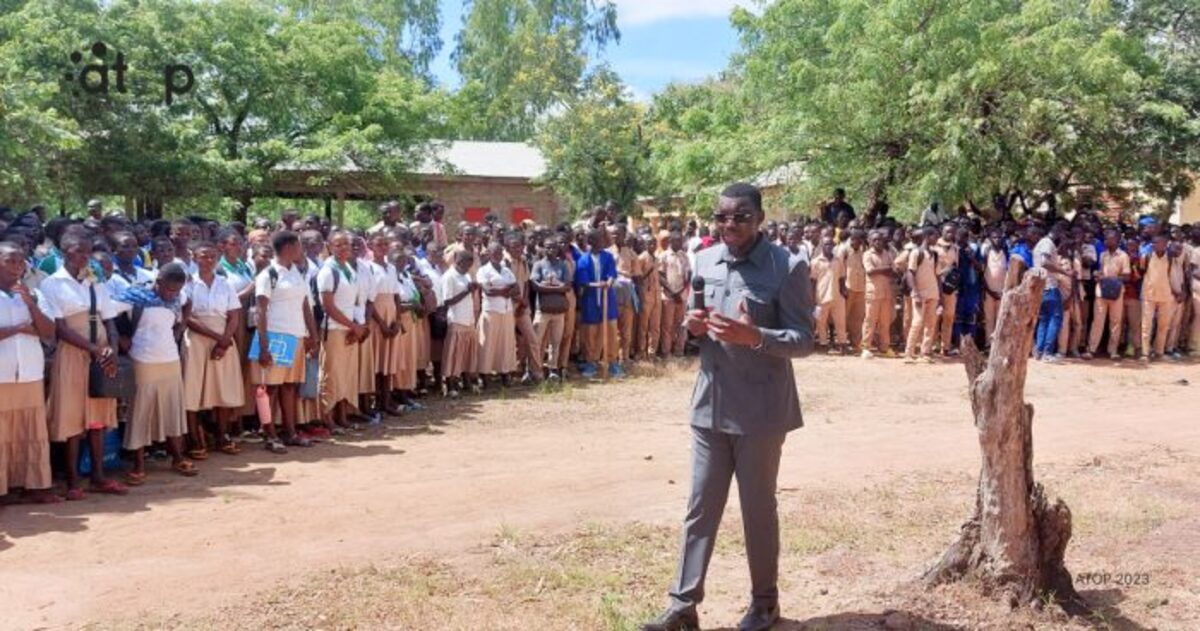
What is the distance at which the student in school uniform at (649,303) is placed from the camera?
13.2 m

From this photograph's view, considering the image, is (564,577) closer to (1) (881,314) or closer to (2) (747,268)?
(2) (747,268)

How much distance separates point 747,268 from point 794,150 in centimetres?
1292

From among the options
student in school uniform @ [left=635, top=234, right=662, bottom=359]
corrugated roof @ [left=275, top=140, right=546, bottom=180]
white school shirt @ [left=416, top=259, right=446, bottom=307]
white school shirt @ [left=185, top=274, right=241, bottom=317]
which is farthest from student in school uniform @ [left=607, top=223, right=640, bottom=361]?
corrugated roof @ [left=275, top=140, right=546, bottom=180]

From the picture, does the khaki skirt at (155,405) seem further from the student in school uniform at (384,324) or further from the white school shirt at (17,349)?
the student in school uniform at (384,324)

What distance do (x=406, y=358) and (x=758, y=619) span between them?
6356 mm

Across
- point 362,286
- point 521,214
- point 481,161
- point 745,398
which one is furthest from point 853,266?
point 481,161

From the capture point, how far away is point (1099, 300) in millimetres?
14414

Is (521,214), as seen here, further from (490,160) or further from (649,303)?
(649,303)

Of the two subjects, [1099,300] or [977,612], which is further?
[1099,300]

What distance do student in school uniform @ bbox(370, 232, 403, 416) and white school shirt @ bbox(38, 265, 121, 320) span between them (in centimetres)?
301

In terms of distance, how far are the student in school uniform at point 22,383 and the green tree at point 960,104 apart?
39.2 ft

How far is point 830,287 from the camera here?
14.2 m

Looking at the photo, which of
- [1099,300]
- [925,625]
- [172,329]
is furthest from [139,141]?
[925,625]

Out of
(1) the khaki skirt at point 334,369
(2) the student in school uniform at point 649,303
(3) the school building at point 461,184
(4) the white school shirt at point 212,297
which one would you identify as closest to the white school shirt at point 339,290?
(1) the khaki skirt at point 334,369
